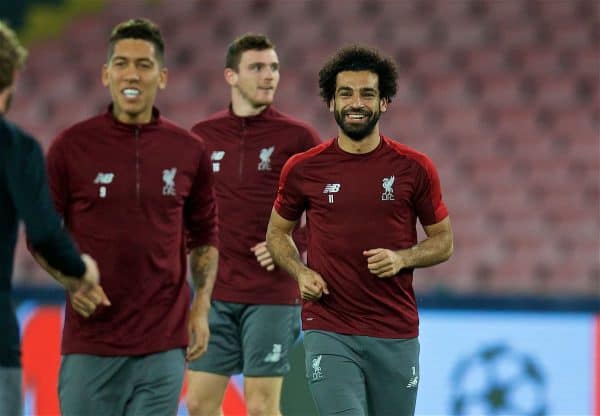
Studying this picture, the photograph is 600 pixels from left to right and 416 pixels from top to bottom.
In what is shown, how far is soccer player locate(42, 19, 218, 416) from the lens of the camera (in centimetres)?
482

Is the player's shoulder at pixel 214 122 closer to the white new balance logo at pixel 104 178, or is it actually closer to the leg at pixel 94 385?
the white new balance logo at pixel 104 178

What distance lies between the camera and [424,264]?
5309 millimetres

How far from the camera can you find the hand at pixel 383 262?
17.0 feet

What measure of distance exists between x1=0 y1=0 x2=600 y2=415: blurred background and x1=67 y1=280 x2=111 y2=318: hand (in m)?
5.48

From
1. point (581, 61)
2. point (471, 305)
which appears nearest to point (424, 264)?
point (471, 305)

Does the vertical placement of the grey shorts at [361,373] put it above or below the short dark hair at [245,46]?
below

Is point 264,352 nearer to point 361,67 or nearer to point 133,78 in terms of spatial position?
point 361,67

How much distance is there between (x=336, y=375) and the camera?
206 inches

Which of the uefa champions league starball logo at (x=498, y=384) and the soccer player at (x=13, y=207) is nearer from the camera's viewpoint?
the soccer player at (x=13, y=207)

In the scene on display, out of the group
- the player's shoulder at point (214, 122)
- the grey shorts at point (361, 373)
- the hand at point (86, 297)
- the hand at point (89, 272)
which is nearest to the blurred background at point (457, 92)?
the player's shoulder at point (214, 122)

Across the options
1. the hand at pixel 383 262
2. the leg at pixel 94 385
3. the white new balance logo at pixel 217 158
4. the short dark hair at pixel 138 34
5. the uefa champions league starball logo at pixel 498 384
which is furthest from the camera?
the uefa champions league starball logo at pixel 498 384

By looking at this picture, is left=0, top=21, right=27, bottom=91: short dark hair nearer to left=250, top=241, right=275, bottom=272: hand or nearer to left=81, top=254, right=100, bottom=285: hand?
left=81, top=254, right=100, bottom=285: hand

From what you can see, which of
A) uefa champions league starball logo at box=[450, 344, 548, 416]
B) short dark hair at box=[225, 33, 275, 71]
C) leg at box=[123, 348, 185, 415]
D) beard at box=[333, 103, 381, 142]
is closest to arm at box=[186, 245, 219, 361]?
leg at box=[123, 348, 185, 415]

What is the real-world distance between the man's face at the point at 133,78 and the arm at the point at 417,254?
1.14 m
